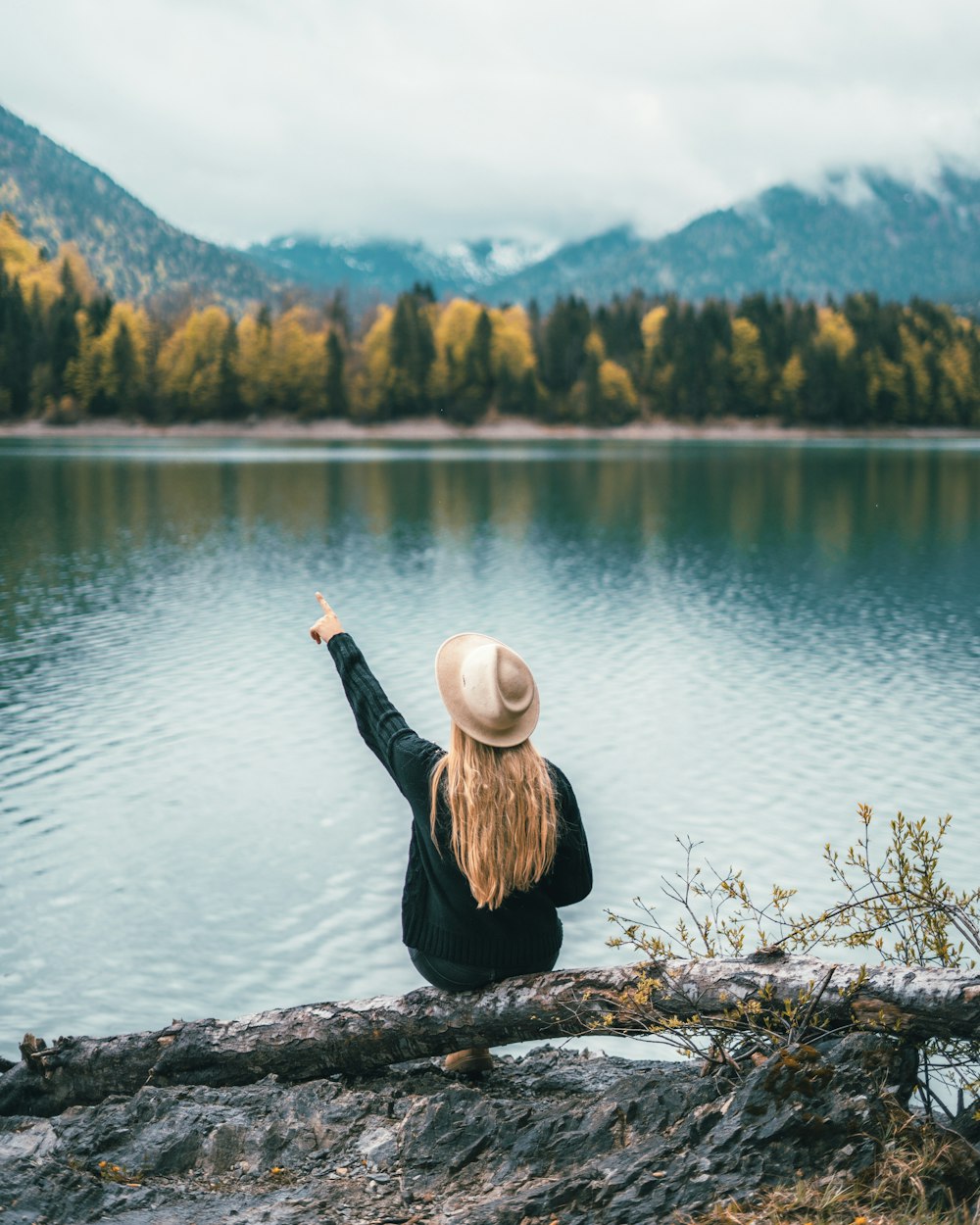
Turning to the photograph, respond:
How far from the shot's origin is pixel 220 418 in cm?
13400

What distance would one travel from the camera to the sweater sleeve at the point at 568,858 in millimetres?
5395

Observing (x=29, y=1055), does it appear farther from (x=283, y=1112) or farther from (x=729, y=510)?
(x=729, y=510)

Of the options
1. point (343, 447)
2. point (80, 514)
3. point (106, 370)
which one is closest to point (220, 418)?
point (106, 370)

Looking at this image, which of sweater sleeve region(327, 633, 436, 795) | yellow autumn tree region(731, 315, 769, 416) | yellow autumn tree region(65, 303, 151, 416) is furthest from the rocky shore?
yellow autumn tree region(731, 315, 769, 416)

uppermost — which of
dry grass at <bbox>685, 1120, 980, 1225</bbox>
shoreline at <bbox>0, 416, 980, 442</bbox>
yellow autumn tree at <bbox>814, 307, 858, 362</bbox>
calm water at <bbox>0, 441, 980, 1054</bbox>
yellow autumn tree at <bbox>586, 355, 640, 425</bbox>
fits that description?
yellow autumn tree at <bbox>814, 307, 858, 362</bbox>

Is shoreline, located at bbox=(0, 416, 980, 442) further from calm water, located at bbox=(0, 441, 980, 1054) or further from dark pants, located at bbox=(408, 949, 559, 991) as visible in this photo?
dark pants, located at bbox=(408, 949, 559, 991)

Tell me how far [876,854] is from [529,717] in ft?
27.7

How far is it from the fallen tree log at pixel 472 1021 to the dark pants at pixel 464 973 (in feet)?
0.15

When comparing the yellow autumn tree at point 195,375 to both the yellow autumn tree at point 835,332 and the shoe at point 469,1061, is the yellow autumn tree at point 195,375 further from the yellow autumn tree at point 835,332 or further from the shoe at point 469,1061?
the shoe at point 469,1061

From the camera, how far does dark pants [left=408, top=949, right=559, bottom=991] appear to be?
5.52 metres

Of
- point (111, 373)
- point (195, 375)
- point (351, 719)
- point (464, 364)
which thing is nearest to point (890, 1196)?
point (351, 719)

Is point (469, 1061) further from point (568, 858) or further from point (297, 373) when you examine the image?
point (297, 373)

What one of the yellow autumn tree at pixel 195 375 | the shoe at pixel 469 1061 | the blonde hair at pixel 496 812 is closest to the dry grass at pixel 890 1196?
the blonde hair at pixel 496 812

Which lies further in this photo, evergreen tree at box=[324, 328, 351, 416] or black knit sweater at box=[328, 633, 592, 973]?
evergreen tree at box=[324, 328, 351, 416]
